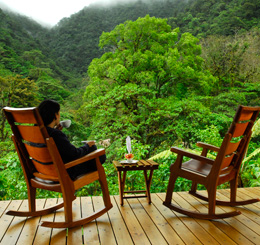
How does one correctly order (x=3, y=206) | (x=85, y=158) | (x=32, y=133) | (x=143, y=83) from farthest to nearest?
(x=143, y=83) → (x=3, y=206) → (x=85, y=158) → (x=32, y=133)

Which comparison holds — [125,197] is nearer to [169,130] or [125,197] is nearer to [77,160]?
[77,160]

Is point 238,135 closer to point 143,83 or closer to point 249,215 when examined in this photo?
point 249,215

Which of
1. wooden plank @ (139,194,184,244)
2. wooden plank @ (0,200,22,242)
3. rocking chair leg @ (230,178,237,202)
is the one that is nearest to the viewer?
wooden plank @ (139,194,184,244)

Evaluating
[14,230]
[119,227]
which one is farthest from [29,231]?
[119,227]

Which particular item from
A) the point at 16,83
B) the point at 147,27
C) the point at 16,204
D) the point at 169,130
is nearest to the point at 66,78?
the point at 16,83

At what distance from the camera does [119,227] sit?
7.45 ft

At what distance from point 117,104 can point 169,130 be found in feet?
6.43

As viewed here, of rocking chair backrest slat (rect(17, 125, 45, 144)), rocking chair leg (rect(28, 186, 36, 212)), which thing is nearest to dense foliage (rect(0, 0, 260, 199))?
rocking chair leg (rect(28, 186, 36, 212))

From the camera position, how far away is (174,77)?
9.16m

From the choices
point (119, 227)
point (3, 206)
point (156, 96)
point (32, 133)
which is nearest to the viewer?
point (32, 133)

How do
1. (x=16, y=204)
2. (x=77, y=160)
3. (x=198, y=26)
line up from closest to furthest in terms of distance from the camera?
(x=77, y=160) → (x=16, y=204) → (x=198, y=26)

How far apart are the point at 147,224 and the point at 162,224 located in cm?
15

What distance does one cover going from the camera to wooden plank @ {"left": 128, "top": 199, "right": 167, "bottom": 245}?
206 centimetres

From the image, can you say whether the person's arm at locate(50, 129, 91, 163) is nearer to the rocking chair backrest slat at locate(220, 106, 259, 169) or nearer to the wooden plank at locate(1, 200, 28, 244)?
the wooden plank at locate(1, 200, 28, 244)
